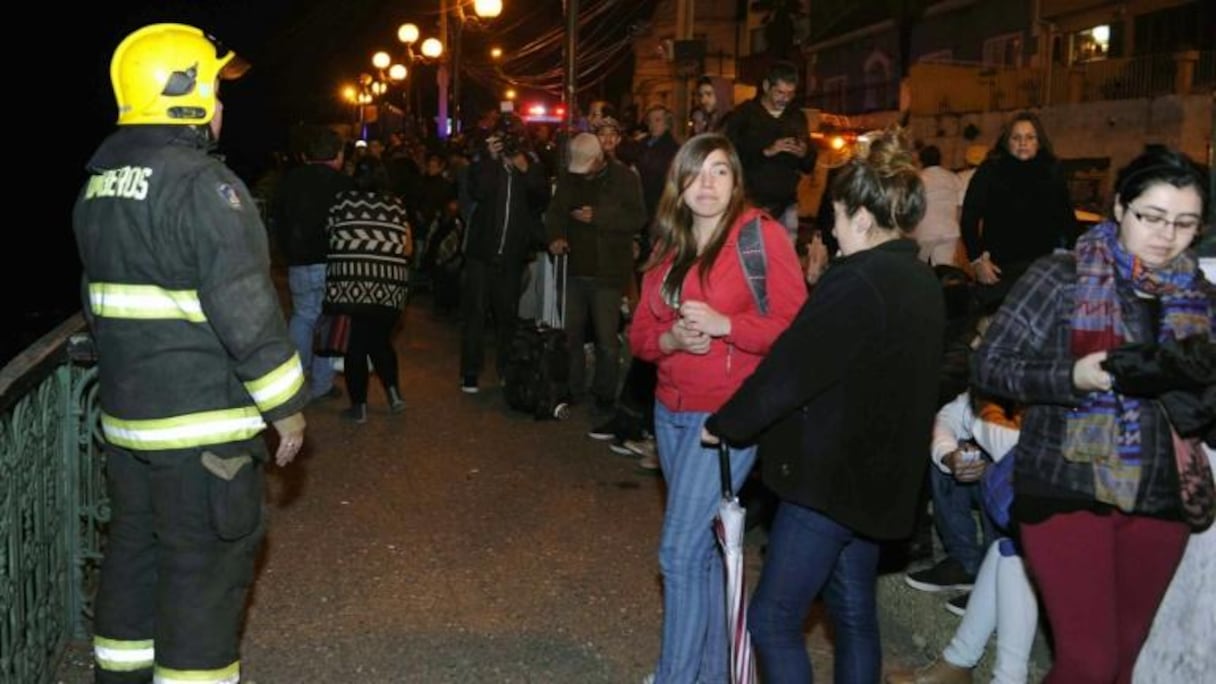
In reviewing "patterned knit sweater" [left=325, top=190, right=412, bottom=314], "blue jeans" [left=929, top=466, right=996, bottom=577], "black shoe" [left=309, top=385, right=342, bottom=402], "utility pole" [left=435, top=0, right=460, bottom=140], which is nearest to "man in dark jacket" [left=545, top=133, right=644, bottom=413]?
"patterned knit sweater" [left=325, top=190, right=412, bottom=314]

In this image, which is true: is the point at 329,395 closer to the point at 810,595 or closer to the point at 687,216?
the point at 687,216

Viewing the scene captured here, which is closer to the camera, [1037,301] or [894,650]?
[1037,301]

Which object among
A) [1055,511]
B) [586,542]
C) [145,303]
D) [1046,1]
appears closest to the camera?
[1055,511]

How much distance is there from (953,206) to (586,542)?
4.00 meters

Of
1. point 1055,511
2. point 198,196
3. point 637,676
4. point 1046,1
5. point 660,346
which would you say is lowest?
point 637,676

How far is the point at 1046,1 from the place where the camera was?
36.4m

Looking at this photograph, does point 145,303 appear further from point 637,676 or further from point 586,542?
point 586,542

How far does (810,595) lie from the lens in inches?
153

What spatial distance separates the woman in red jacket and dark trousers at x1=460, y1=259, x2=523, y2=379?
240 inches

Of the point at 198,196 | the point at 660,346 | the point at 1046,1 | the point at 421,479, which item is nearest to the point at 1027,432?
the point at 660,346

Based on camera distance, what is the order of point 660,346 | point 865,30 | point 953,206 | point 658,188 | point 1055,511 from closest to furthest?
point 1055,511
point 660,346
point 953,206
point 658,188
point 865,30

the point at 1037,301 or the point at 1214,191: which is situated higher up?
the point at 1214,191

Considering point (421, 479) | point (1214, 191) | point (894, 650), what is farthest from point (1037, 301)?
point (421, 479)

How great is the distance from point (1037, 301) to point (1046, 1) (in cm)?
3576
